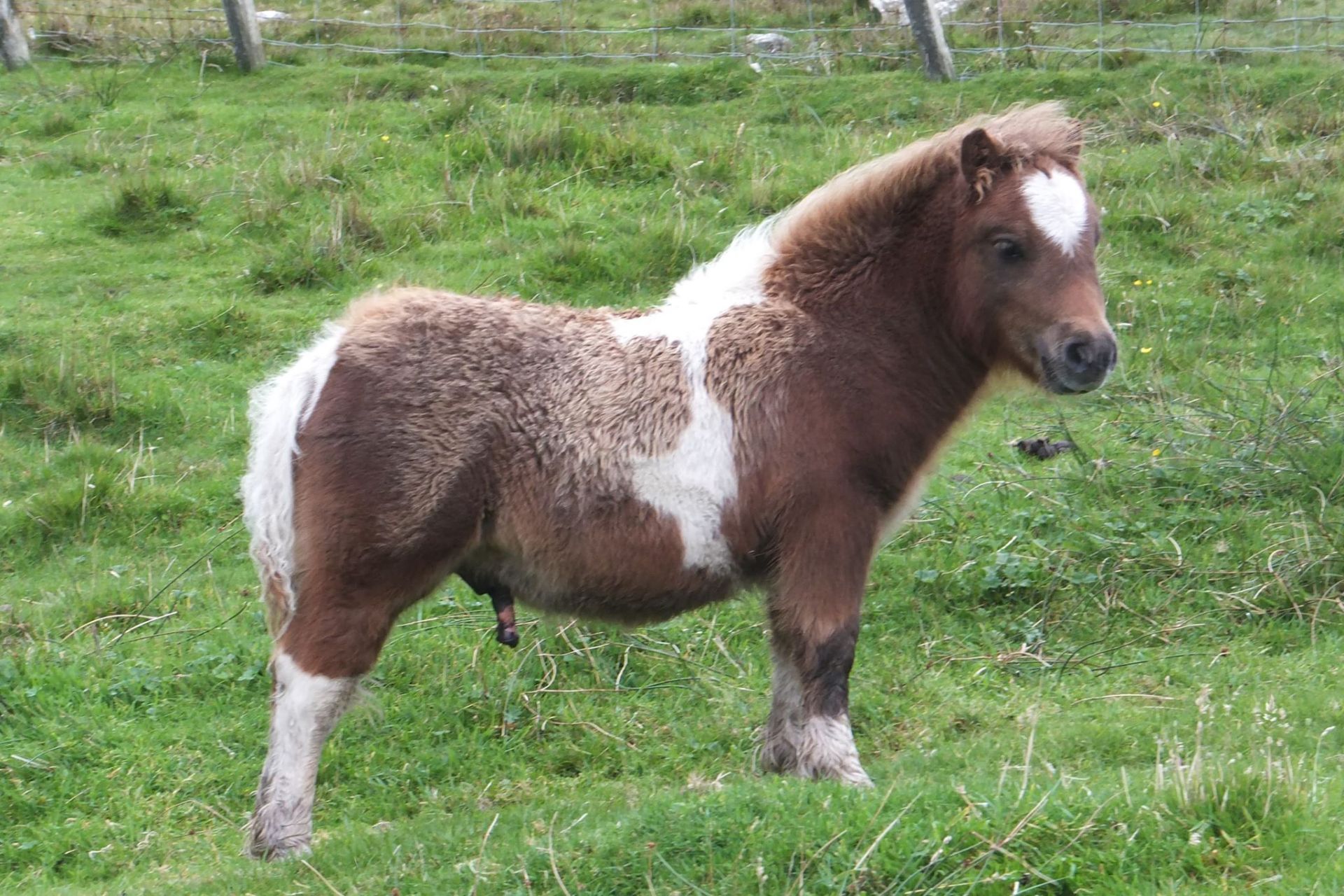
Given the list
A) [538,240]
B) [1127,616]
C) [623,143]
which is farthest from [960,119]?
[1127,616]

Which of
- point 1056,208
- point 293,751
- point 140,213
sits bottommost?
point 293,751

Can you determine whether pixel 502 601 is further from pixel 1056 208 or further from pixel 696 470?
pixel 1056 208

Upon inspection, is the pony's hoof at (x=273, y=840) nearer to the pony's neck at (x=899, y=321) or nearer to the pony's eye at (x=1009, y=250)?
the pony's neck at (x=899, y=321)

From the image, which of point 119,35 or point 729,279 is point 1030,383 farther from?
point 119,35

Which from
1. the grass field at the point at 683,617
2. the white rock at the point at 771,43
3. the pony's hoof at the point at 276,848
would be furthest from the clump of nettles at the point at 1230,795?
the white rock at the point at 771,43

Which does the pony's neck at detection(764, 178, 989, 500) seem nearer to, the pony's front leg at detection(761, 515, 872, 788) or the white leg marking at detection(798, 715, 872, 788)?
the pony's front leg at detection(761, 515, 872, 788)

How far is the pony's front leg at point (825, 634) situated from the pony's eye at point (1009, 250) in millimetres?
1117

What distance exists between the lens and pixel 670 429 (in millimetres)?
4820

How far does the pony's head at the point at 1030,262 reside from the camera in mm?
4770

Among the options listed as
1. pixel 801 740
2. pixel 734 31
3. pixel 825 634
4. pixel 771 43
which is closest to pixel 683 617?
pixel 801 740

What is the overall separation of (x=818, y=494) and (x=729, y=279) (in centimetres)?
99

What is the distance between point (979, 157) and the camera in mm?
4926

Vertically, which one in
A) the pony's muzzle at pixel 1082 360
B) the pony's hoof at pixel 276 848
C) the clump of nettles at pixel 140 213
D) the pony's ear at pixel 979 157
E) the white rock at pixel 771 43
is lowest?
the pony's hoof at pixel 276 848

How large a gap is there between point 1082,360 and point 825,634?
51.5 inches
